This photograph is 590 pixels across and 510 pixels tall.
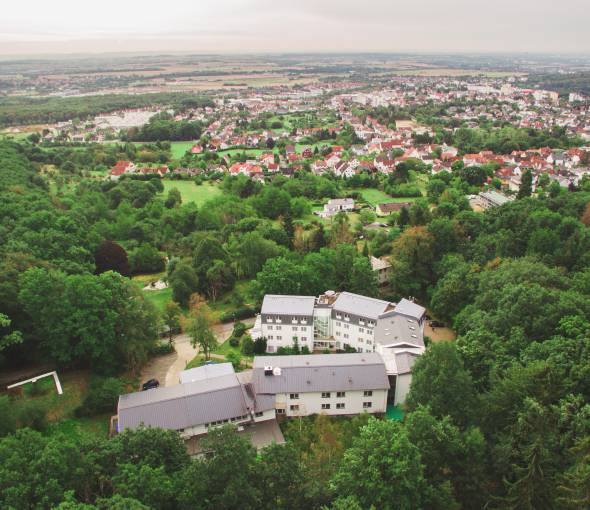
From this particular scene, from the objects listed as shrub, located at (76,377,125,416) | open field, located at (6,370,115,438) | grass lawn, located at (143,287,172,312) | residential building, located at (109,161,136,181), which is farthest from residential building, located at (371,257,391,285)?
residential building, located at (109,161,136,181)

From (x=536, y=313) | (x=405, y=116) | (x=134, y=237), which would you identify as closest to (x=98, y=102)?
(x=405, y=116)

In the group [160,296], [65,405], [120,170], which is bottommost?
[160,296]

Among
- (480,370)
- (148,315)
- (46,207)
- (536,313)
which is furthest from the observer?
(46,207)

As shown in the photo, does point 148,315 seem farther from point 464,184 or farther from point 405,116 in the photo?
point 405,116

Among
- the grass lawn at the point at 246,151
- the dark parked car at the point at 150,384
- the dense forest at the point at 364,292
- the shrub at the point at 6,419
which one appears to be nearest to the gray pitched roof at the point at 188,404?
the dense forest at the point at 364,292

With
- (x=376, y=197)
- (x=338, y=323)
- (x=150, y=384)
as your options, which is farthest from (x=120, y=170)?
(x=338, y=323)

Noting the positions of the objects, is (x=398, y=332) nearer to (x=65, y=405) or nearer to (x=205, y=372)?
(x=205, y=372)

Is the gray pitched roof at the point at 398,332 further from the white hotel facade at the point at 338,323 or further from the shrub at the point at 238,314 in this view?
the shrub at the point at 238,314
